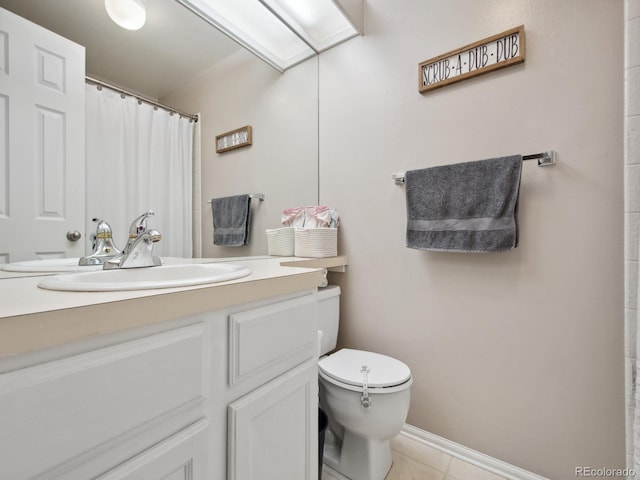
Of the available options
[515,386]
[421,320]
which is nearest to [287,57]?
[421,320]

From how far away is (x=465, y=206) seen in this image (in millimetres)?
1281

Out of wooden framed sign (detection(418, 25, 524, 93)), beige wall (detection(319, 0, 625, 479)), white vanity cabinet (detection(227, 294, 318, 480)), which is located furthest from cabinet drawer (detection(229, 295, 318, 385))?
wooden framed sign (detection(418, 25, 524, 93))

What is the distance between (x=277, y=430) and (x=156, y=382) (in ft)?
1.35

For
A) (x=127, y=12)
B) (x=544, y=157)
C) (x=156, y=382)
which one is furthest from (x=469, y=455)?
(x=127, y=12)

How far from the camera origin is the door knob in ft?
2.88

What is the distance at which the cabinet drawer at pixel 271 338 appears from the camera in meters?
0.71

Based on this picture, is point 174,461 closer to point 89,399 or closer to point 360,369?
point 89,399

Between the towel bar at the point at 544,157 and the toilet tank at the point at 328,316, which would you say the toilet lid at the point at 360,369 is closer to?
the toilet tank at the point at 328,316

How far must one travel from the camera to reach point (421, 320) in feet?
4.79

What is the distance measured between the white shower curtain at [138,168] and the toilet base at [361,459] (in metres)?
1.05

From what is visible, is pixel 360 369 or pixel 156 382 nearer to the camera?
pixel 156 382

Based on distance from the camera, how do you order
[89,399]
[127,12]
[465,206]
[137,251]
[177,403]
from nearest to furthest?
[89,399]
[177,403]
[137,251]
[127,12]
[465,206]

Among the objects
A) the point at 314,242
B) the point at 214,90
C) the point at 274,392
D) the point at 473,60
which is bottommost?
the point at 274,392

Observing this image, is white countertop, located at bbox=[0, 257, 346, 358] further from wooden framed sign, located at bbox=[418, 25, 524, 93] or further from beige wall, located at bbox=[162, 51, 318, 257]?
wooden framed sign, located at bbox=[418, 25, 524, 93]
